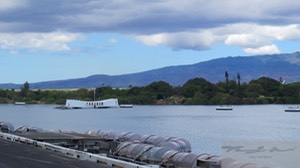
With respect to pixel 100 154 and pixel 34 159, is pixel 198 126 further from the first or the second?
pixel 34 159

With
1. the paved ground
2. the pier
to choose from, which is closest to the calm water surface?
the pier

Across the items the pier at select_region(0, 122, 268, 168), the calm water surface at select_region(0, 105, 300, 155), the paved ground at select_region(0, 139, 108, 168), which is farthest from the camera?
the calm water surface at select_region(0, 105, 300, 155)

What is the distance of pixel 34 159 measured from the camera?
22.2 m

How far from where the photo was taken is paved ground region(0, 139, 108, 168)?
20250 millimetres

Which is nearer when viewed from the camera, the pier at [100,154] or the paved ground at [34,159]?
the paved ground at [34,159]

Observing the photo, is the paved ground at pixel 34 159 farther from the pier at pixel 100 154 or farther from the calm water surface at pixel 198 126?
the calm water surface at pixel 198 126

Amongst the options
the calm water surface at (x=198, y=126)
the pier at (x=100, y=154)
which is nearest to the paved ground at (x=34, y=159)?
the pier at (x=100, y=154)

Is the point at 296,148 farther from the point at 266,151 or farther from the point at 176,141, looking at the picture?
the point at 176,141

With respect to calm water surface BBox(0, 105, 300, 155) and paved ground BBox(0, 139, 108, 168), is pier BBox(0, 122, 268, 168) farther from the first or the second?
calm water surface BBox(0, 105, 300, 155)

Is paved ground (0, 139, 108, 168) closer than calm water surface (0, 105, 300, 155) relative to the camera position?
Yes

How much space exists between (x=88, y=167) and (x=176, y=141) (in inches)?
467

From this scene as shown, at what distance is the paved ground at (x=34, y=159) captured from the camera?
66.4 feet

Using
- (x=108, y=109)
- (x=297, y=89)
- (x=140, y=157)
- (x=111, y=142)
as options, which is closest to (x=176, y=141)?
(x=111, y=142)

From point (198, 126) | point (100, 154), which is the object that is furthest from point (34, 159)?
point (198, 126)
